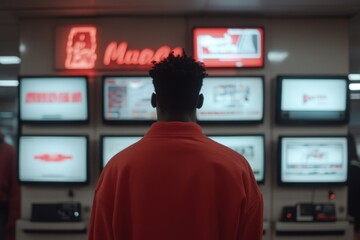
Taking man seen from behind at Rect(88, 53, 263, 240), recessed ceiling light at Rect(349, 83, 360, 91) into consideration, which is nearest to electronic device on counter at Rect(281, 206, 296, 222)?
man seen from behind at Rect(88, 53, 263, 240)

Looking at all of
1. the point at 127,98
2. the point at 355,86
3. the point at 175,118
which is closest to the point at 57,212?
the point at 127,98

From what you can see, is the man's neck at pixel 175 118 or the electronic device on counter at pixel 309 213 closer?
the man's neck at pixel 175 118

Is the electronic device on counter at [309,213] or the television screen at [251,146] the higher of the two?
the television screen at [251,146]

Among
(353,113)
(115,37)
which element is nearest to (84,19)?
(115,37)

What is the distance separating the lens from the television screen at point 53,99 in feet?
11.9

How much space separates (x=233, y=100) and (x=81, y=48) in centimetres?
144

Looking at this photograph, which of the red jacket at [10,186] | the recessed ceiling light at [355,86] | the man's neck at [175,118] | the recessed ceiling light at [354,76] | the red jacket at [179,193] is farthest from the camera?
the recessed ceiling light at [355,86]

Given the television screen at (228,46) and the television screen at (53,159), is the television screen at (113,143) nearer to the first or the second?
the television screen at (53,159)

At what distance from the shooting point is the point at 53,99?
366cm

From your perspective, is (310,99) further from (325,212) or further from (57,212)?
(57,212)

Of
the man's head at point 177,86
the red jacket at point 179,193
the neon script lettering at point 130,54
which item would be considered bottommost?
the red jacket at point 179,193

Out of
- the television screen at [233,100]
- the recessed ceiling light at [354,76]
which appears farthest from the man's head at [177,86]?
the recessed ceiling light at [354,76]

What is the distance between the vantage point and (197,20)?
373 cm

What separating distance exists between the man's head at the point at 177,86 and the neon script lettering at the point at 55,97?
2.40 metres
